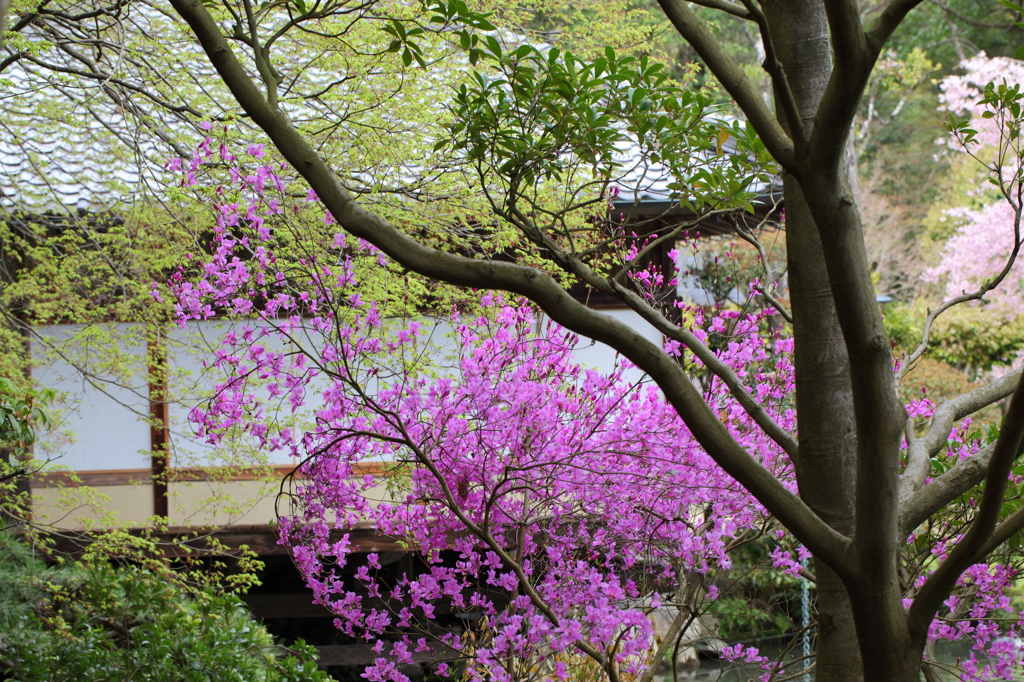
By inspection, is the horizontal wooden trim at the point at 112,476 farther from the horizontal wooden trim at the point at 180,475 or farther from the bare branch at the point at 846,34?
the bare branch at the point at 846,34

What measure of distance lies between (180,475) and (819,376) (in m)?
5.16

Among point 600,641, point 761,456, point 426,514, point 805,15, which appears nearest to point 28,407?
point 426,514

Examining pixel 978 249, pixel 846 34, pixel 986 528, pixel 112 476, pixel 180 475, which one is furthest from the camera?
pixel 978 249

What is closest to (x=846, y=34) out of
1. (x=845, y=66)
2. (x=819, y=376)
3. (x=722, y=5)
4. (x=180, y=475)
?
(x=845, y=66)

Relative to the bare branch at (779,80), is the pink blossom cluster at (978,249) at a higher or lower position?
higher

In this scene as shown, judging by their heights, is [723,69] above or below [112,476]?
above

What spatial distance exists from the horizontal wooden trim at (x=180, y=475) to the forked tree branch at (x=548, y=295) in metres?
3.57

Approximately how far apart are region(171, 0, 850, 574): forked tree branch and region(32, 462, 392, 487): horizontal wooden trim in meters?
3.57

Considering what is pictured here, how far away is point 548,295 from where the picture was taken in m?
1.50

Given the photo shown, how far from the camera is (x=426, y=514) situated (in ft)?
8.91

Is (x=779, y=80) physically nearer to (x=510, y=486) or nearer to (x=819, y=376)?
(x=819, y=376)

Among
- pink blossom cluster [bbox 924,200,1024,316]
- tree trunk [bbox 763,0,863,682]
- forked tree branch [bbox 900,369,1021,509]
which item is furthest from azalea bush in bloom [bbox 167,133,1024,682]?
pink blossom cluster [bbox 924,200,1024,316]

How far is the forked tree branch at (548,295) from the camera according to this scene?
150 cm

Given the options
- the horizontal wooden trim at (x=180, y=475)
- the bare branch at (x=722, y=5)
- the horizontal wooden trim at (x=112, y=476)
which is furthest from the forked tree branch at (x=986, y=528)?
the horizontal wooden trim at (x=112, y=476)
